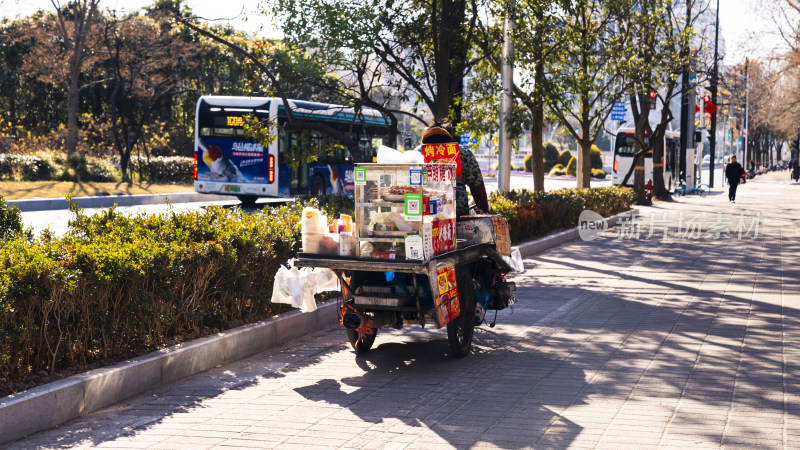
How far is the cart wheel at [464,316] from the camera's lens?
799 centimetres

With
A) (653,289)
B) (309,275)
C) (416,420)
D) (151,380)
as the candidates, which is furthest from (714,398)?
(653,289)

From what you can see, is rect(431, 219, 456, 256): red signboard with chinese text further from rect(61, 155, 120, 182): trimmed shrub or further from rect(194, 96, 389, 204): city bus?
rect(61, 155, 120, 182): trimmed shrub

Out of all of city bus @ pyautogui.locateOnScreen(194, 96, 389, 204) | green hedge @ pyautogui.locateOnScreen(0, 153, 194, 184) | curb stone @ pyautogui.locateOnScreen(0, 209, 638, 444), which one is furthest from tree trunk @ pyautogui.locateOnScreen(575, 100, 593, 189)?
curb stone @ pyautogui.locateOnScreen(0, 209, 638, 444)

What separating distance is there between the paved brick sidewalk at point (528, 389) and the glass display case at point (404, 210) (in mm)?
1080

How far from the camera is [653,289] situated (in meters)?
12.5

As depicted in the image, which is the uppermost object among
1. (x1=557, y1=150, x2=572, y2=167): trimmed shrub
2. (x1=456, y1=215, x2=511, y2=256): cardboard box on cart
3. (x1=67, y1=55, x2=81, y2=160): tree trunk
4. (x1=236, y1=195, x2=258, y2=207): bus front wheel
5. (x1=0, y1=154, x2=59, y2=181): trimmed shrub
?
(x1=67, y1=55, x2=81, y2=160): tree trunk

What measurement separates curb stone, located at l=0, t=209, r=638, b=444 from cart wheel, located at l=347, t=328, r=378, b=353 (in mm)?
894

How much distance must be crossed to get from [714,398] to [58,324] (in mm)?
4782

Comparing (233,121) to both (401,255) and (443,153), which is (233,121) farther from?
(401,255)

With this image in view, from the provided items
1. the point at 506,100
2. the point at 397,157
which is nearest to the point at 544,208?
the point at 506,100

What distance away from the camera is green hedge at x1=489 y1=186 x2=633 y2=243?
17391 millimetres

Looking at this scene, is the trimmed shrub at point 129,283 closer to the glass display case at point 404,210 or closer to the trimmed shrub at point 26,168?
the glass display case at point 404,210

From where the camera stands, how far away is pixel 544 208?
63.5ft

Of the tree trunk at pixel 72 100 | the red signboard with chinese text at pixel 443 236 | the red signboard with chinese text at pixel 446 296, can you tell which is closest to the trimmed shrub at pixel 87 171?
the tree trunk at pixel 72 100
